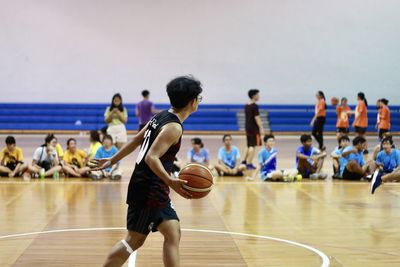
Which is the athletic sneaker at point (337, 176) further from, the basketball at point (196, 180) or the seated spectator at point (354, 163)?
the basketball at point (196, 180)

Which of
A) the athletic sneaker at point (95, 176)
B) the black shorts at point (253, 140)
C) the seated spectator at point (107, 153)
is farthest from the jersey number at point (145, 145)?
the black shorts at point (253, 140)

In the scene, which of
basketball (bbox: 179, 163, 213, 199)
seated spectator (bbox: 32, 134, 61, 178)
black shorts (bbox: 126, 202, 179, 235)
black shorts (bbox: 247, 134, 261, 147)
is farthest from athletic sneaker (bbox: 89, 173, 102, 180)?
black shorts (bbox: 126, 202, 179, 235)

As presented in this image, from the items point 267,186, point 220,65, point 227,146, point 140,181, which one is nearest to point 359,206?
point 267,186

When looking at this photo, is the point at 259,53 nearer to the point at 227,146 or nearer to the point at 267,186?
the point at 227,146

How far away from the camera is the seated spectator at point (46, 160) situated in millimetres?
13336

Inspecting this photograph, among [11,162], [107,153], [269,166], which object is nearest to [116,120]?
[107,153]

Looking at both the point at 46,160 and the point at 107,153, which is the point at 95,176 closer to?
the point at 107,153

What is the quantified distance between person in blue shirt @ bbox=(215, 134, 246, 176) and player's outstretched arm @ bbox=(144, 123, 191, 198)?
912 cm

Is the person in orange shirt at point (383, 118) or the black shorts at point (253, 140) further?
the person in orange shirt at point (383, 118)

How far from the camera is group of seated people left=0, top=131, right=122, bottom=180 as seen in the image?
43.7 feet

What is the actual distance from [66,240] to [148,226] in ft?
9.46

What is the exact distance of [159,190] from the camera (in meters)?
4.98

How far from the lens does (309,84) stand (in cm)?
2591

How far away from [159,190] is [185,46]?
20950 millimetres
